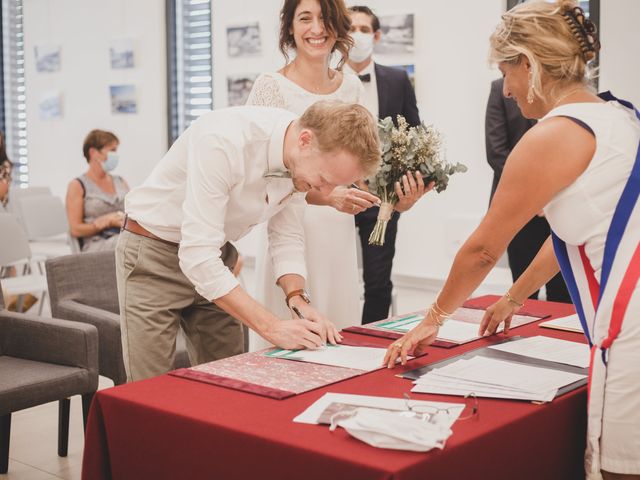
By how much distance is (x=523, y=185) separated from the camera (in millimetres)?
1851

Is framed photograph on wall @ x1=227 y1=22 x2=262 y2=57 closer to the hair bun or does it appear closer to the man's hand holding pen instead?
the man's hand holding pen

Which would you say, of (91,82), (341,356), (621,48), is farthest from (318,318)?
(91,82)

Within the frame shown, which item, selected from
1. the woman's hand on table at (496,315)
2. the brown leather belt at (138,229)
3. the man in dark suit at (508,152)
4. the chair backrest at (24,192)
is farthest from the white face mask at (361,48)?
the chair backrest at (24,192)

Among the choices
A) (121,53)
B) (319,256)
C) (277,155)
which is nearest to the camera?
(277,155)

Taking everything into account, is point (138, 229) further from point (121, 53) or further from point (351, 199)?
point (121, 53)

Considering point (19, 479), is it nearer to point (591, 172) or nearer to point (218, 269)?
point (218, 269)

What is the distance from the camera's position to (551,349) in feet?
7.57

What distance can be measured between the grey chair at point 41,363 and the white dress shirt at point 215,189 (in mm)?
898

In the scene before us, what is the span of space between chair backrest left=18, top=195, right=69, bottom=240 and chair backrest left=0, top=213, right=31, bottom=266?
1851 millimetres

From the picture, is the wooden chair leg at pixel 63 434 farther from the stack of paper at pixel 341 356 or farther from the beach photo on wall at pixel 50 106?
the beach photo on wall at pixel 50 106

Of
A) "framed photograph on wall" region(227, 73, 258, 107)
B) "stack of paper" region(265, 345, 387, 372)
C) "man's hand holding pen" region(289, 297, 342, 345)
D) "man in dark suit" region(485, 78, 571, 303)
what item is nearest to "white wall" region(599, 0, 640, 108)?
"man in dark suit" region(485, 78, 571, 303)

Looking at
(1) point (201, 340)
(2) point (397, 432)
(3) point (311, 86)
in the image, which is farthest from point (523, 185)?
(3) point (311, 86)

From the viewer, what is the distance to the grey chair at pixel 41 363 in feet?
10.1

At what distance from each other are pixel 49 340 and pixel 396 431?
7.16 feet
